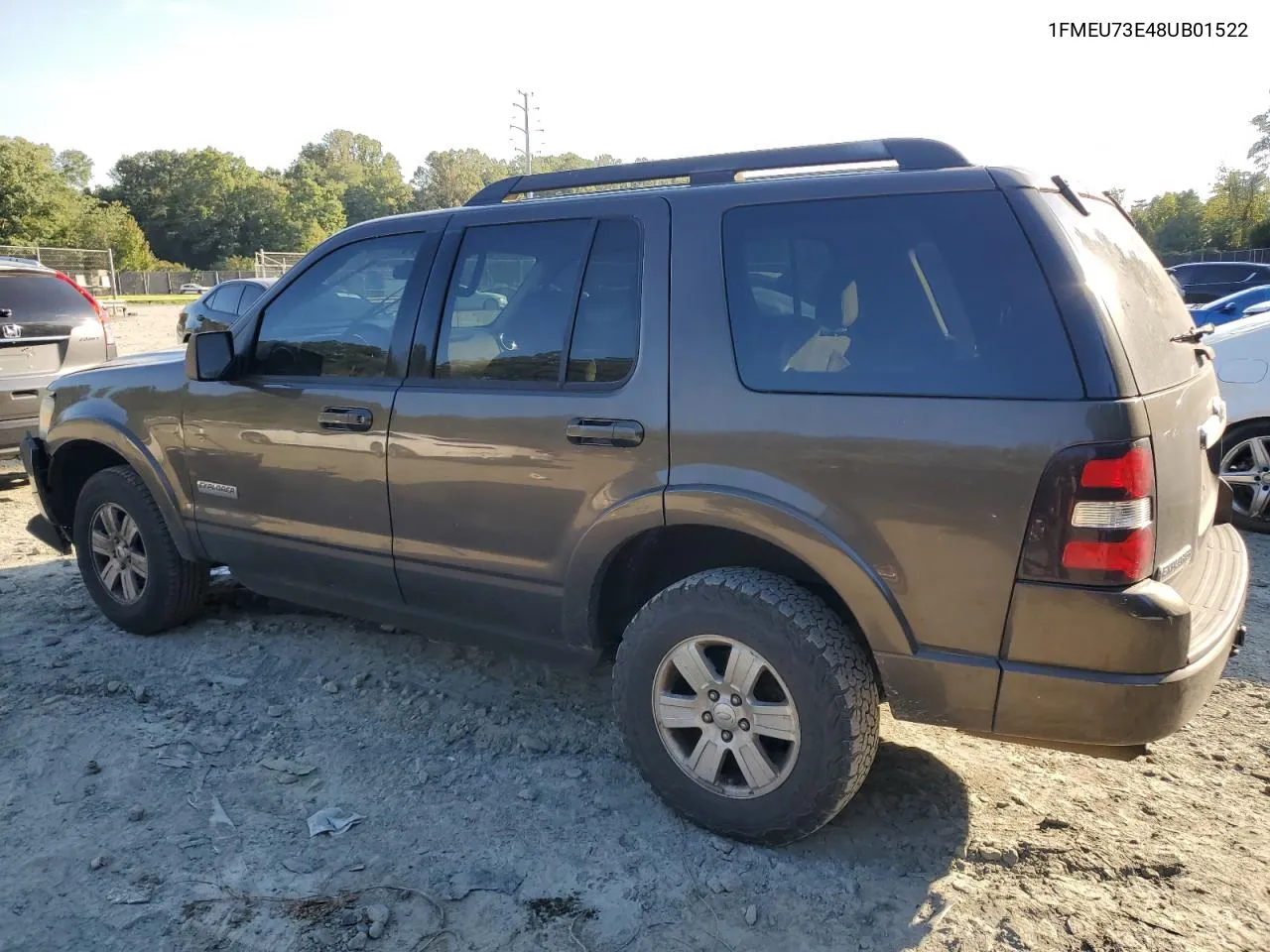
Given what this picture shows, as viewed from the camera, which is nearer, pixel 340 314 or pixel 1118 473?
pixel 1118 473

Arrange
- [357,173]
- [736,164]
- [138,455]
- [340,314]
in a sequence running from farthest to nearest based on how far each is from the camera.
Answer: [357,173]
[138,455]
[340,314]
[736,164]

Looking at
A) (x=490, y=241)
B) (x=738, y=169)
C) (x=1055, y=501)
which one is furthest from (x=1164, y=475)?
(x=490, y=241)

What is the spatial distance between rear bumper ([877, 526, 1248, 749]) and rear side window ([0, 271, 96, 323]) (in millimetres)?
7370

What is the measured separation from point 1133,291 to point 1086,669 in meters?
1.04

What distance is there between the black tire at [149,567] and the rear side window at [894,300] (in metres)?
3.04

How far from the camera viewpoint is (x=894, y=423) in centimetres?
244

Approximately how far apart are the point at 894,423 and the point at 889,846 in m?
1.33

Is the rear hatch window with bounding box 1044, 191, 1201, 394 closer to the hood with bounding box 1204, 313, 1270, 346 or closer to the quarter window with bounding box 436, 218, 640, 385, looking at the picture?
the quarter window with bounding box 436, 218, 640, 385

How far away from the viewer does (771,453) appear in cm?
263

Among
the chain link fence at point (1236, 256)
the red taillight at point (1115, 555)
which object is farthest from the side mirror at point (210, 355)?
the chain link fence at point (1236, 256)

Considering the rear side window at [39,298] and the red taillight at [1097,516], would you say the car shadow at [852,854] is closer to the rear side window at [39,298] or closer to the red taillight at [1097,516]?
the red taillight at [1097,516]

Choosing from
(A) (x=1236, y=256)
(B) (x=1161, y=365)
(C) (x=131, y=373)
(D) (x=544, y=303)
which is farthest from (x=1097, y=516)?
(A) (x=1236, y=256)

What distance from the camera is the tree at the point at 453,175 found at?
92.1 metres

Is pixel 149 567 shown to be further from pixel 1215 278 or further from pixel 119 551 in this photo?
pixel 1215 278
